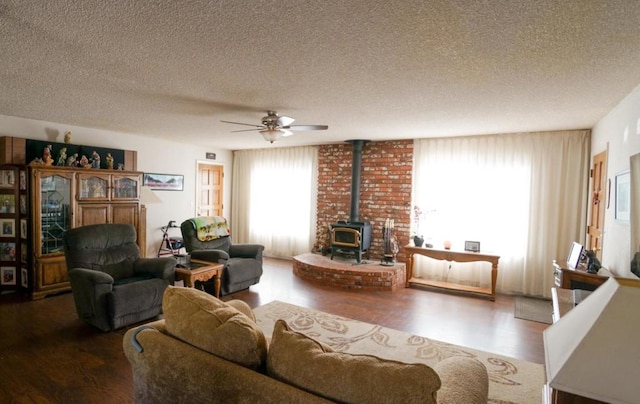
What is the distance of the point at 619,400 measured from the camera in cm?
71

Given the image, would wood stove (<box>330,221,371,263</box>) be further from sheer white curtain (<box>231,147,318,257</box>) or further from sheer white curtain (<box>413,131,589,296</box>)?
sheer white curtain (<box>231,147,318,257</box>)

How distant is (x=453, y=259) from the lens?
4914 millimetres

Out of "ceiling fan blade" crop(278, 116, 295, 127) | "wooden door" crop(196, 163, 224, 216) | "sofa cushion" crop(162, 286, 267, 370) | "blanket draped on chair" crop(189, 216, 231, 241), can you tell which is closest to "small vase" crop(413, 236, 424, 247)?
"ceiling fan blade" crop(278, 116, 295, 127)

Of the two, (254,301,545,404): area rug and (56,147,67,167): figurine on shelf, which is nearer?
(254,301,545,404): area rug

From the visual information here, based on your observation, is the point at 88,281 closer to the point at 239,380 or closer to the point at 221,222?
the point at 221,222

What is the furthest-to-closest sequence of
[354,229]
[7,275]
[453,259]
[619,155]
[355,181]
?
1. [355,181]
2. [354,229]
3. [453,259]
4. [7,275]
5. [619,155]

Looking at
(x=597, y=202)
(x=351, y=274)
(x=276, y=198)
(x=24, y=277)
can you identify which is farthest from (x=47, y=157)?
(x=597, y=202)

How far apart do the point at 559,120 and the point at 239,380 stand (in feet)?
14.8

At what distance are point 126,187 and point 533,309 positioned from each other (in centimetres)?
615

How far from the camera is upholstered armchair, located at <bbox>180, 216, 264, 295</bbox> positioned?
461 cm

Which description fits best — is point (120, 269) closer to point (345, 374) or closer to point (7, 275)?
point (7, 275)

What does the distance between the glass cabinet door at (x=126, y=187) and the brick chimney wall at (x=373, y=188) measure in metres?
3.27

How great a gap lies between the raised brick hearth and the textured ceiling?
234 cm

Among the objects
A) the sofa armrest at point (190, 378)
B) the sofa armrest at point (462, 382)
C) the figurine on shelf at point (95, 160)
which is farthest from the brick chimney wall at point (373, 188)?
the sofa armrest at point (190, 378)
